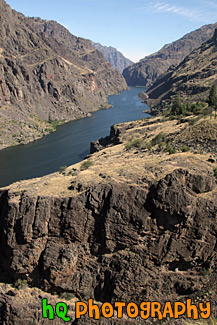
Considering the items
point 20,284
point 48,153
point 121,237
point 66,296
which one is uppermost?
point 48,153

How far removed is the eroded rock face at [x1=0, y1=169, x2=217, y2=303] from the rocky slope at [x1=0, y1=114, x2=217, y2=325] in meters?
0.12

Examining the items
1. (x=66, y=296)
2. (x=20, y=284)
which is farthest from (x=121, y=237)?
(x=20, y=284)

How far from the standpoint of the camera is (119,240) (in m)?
34.4

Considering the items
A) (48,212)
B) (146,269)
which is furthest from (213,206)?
(48,212)

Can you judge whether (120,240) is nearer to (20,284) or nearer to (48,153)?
(20,284)

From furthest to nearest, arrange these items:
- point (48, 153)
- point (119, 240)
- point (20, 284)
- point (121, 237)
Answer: point (48, 153) → point (20, 284) → point (119, 240) → point (121, 237)

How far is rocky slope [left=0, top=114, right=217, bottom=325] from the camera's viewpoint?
32594mm

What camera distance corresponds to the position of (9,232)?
36875 millimetres

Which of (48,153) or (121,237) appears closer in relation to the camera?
(121,237)

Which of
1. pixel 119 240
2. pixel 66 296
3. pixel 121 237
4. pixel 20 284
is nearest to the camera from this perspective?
pixel 66 296

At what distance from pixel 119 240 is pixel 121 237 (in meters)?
0.53

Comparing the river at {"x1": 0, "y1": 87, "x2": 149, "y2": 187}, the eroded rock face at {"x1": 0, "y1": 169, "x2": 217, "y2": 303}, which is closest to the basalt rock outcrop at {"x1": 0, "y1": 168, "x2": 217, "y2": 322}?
the eroded rock face at {"x1": 0, "y1": 169, "x2": 217, "y2": 303}

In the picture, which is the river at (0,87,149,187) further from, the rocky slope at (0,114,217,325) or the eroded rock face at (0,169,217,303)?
the rocky slope at (0,114,217,325)

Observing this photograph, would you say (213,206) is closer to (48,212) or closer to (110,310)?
(110,310)
